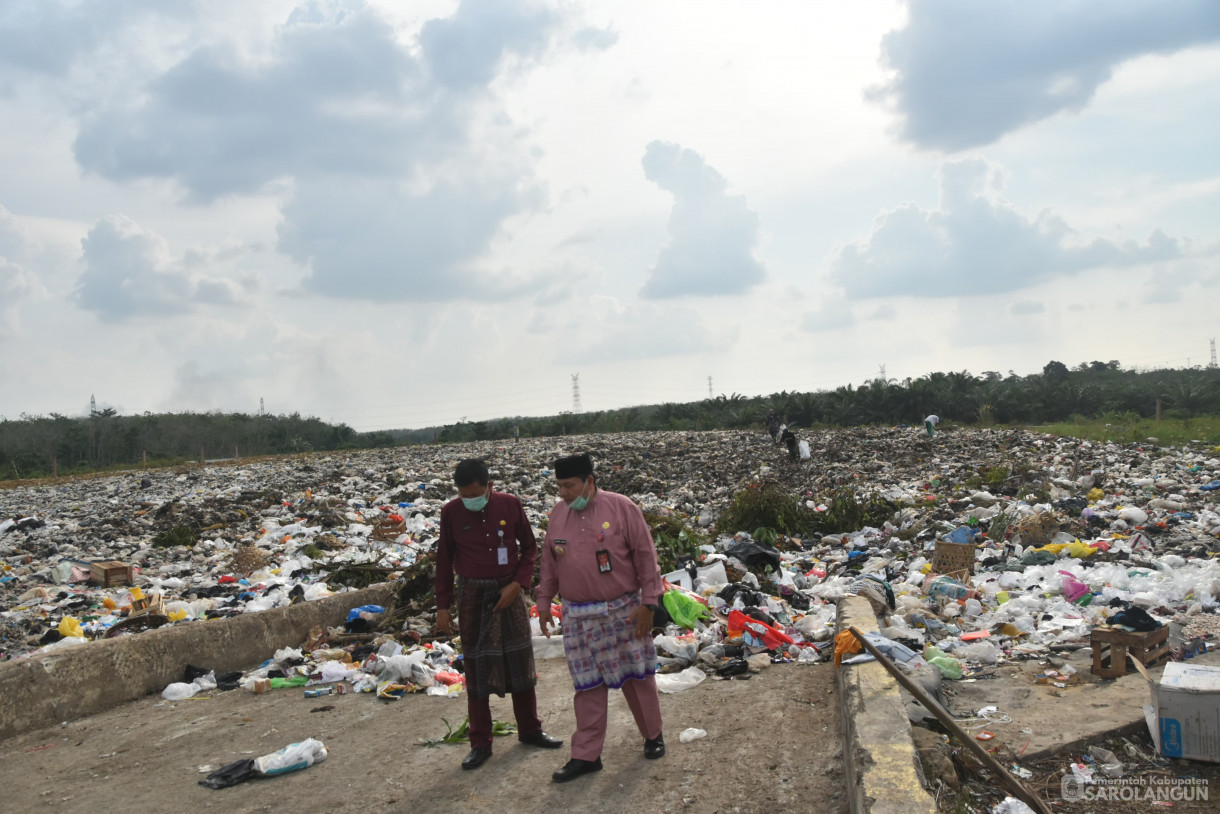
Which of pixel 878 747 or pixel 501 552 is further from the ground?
pixel 501 552

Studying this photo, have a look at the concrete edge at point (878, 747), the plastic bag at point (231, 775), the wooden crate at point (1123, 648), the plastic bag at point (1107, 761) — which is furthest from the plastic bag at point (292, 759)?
the wooden crate at point (1123, 648)

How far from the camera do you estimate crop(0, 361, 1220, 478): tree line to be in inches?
962

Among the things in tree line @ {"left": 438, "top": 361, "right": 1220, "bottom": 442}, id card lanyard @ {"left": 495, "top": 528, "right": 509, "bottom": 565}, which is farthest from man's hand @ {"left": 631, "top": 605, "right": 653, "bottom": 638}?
tree line @ {"left": 438, "top": 361, "right": 1220, "bottom": 442}

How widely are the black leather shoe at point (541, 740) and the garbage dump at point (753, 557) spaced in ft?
3.29

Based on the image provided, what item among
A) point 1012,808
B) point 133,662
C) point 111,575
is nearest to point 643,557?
Answer: point 1012,808

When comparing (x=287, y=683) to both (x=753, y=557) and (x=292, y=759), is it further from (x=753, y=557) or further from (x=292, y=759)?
(x=753, y=557)

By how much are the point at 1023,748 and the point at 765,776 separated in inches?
41.9

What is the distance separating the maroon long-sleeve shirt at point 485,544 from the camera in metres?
3.71

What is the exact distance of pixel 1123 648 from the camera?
4.12 metres

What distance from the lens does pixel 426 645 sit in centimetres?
574

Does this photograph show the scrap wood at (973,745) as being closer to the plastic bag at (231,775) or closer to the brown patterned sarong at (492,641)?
the brown patterned sarong at (492,641)

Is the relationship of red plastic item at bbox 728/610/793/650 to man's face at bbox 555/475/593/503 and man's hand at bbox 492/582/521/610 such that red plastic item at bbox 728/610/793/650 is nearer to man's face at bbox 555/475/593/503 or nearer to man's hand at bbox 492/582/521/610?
man's hand at bbox 492/582/521/610

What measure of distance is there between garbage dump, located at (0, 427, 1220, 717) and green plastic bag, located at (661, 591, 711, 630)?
0.05ft

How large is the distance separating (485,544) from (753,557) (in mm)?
3917
